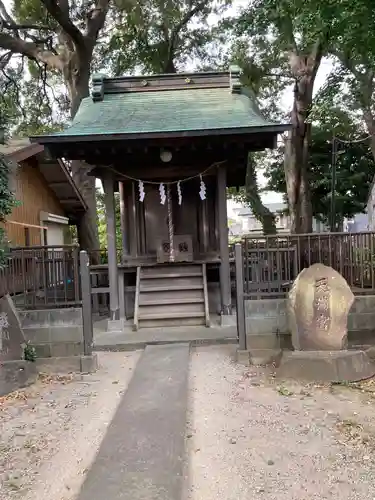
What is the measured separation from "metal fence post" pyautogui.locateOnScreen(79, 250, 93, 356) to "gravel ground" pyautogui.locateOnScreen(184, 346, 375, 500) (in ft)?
5.49

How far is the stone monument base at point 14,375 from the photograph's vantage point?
6016mm

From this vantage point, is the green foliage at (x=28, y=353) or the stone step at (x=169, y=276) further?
the stone step at (x=169, y=276)

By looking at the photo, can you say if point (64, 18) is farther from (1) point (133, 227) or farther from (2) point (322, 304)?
(2) point (322, 304)

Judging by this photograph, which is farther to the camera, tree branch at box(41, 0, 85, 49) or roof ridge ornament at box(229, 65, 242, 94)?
tree branch at box(41, 0, 85, 49)

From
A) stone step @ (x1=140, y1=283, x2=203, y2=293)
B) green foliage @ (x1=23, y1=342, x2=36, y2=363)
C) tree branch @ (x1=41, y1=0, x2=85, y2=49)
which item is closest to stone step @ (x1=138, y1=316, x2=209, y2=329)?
stone step @ (x1=140, y1=283, x2=203, y2=293)

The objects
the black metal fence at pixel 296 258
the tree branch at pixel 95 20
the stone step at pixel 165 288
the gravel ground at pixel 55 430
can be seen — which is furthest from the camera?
the tree branch at pixel 95 20

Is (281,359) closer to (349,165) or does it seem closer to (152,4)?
(152,4)

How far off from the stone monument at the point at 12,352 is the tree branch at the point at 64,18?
1309 cm

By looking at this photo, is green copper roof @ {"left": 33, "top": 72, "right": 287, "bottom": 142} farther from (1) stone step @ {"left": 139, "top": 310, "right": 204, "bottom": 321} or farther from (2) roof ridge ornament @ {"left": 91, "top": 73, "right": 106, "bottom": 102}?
(1) stone step @ {"left": 139, "top": 310, "right": 204, "bottom": 321}

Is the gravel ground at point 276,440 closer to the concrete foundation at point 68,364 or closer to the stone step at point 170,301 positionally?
the concrete foundation at point 68,364

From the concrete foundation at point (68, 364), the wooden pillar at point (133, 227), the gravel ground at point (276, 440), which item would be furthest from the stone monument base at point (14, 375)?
the wooden pillar at point (133, 227)

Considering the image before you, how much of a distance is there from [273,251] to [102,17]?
14298mm

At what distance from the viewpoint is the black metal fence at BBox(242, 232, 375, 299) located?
785 cm

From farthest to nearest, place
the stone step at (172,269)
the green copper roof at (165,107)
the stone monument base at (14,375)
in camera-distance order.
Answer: the stone step at (172,269), the green copper roof at (165,107), the stone monument base at (14,375)
